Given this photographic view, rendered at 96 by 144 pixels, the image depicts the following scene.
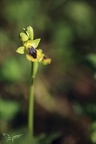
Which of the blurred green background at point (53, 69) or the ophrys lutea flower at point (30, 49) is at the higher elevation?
the ophrys lutea flower at point (30, 49)

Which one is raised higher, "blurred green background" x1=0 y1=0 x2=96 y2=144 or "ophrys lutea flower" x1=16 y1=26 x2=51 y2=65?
"ophrys lutea flower" x1=16 y1=26 x2=51 y2=65

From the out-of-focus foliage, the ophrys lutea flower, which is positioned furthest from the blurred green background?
the ophrys lutea flower

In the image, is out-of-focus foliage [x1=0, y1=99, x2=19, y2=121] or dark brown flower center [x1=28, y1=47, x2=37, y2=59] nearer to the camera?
dark brown flower center [x1=28, y1=47, x2=37, y2=59]

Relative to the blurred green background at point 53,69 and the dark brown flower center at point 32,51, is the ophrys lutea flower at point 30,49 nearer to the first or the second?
the dark brown flower center at point 32,51

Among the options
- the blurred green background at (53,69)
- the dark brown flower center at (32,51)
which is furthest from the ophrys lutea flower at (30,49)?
the blurred green background at (53,69)

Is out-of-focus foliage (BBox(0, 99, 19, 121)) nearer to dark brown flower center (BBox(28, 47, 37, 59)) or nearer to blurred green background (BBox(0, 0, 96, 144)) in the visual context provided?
blurred green background (BBox(0, 0, 96, 144))

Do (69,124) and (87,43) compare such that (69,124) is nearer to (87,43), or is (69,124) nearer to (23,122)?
(23,122)

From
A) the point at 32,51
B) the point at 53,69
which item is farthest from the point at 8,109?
the point at 53,69

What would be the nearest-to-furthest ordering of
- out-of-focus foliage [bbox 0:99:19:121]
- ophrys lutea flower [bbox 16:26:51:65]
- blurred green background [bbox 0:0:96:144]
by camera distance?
ophrys lutea flower [bbox 16:26:51:65] < out-of-focus foliage [bbox 0:99:19:121] < blurred green background [bbox 0:0:96:144]

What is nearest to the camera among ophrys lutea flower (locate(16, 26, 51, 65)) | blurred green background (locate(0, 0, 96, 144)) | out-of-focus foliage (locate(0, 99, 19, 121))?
ophrys lutea flower (locate(16, 26, 51, 65))
